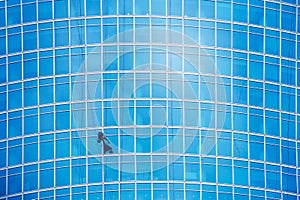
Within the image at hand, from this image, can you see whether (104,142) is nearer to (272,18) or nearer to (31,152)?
(31,152)

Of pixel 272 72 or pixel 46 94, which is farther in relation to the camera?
pixel 272 72

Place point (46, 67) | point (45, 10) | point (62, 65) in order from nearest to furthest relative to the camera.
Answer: point (62, 65) < point (46, 67) < point (45, 10)

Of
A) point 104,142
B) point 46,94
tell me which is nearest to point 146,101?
point 104,142

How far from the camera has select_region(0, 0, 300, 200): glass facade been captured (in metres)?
123

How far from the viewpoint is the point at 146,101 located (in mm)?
123688

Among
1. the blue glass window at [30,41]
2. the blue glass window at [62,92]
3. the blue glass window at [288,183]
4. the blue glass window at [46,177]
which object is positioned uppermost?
the blue glass window at [30,41]

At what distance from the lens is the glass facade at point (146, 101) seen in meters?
123

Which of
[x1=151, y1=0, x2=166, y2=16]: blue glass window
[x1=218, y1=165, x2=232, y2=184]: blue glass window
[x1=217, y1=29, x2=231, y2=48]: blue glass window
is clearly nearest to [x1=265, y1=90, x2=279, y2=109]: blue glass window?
[x1=217, y1=29, x2=231, y2=48]: blue glass window

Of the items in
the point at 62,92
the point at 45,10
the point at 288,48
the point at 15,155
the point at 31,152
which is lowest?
the point at 15,155

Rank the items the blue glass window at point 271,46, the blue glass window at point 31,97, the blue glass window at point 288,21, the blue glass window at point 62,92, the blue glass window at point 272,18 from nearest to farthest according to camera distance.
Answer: the blue glass window at point 62,92 → the blue glass window at point 31,97 → the blue glass window at point 271,46 → the blue glass window at point 272,18 → the blue glass window at point 288,21

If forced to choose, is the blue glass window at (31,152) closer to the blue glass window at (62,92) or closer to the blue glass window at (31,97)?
the blue glass window at (31,97)

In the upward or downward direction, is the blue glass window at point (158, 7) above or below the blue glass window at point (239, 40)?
above

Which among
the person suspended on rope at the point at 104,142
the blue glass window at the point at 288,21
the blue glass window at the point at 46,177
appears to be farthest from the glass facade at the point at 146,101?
the blue glass window at the point at 288,21

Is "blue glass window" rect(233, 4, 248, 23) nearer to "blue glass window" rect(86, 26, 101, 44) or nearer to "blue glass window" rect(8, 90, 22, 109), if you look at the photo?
"blue glass window" rect(86, 26, 101, 44)
